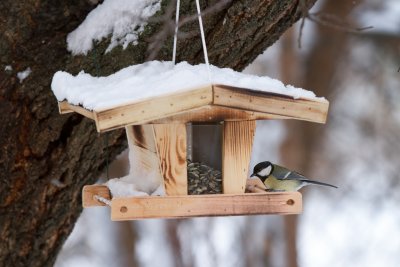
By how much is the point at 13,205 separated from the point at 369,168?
6.53 metres

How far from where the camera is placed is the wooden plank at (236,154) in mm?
2408

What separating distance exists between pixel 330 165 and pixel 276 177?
6.40 meters

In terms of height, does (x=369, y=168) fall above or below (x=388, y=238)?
above

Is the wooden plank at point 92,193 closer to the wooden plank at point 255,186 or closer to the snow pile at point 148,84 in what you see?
the snow pile at point 148,84

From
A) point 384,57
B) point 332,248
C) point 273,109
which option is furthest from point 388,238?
point 273,109

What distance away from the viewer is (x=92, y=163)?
3.13 metres

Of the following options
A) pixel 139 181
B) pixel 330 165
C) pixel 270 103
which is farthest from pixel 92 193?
pixel 330 165

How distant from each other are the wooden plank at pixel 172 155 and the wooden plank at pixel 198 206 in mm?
83

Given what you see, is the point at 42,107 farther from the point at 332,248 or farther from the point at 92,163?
the point at 332,248

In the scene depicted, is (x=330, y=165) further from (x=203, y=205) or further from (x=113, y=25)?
(x=203, y=205)

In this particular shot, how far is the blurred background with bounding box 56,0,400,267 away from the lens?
26.2 feet

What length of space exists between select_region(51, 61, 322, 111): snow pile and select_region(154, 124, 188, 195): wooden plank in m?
0.18

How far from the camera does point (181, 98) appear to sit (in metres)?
2.11

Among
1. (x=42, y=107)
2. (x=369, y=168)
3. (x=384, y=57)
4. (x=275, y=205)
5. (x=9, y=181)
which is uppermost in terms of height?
(x=384, y=57)
